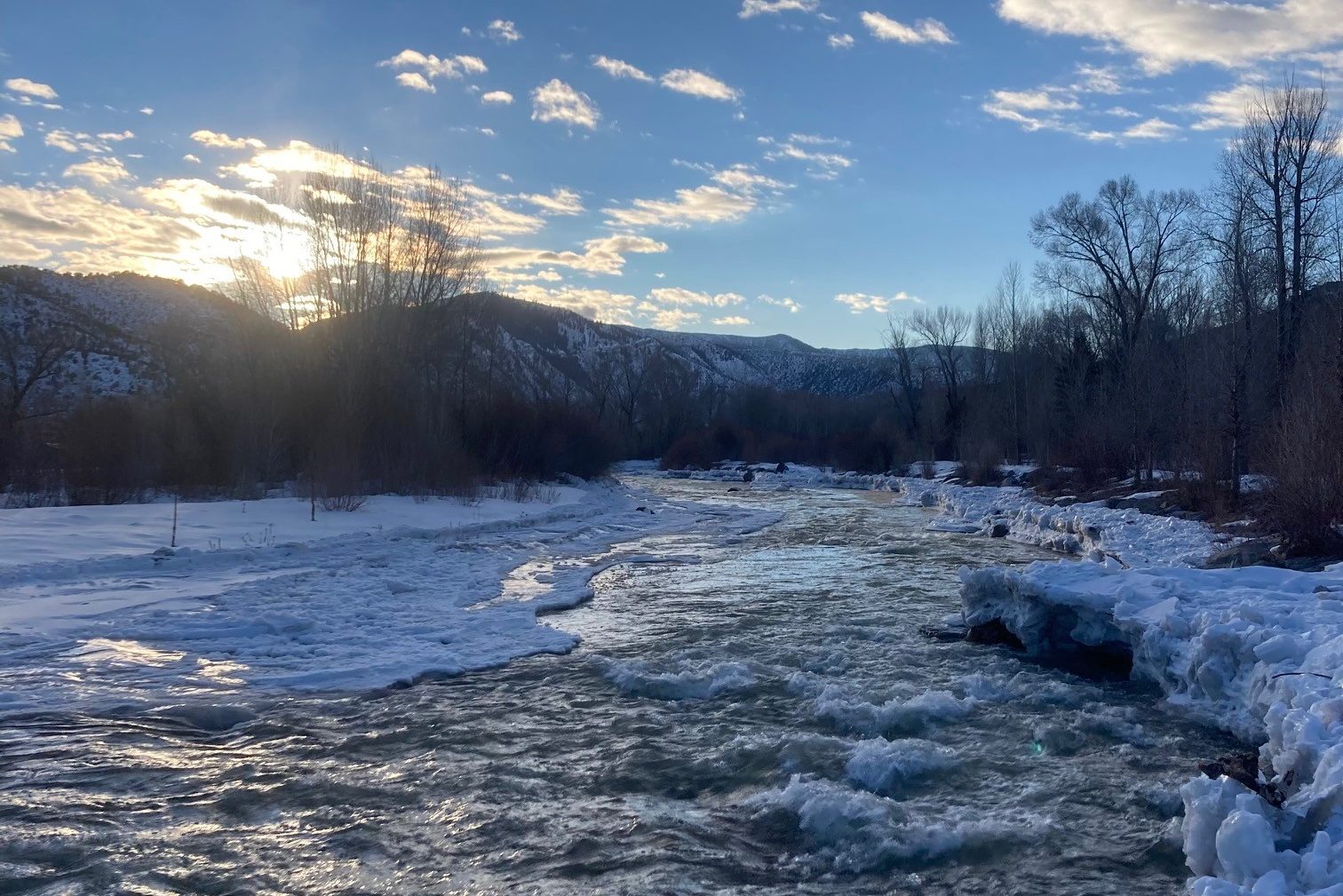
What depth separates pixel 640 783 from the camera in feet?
20.2

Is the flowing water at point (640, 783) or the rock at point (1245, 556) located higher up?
the rock at point (1245, 556)

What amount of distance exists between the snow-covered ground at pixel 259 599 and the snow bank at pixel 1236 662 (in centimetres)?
562

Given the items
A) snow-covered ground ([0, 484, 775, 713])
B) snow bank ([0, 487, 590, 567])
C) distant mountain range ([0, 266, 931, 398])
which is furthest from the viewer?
distant mountain range ([0, 266, 931, 398])

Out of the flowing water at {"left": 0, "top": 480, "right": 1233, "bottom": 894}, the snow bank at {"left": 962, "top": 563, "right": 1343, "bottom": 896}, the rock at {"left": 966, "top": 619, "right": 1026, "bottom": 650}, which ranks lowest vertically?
the flowing water at {"left": 0, "top": 480, "right": 1233, "bottom": 894}

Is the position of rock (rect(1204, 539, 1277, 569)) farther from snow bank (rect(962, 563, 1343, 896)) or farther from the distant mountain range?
the distant mountain range

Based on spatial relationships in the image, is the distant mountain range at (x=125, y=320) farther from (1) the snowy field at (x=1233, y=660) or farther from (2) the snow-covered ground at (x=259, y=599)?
(1) the snowy field at (x=1233, y=660)

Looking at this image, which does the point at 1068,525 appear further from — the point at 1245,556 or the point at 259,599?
the point at 259,599

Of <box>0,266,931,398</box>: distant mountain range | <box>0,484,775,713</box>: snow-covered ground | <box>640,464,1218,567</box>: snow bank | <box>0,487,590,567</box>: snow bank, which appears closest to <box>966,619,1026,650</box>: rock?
<box>640,464,1218,567</box>: snow bank

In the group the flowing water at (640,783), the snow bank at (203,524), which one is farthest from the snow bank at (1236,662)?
the snow bank at (203,524)

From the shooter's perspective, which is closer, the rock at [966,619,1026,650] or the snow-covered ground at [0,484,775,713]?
the snow-covered ground at [0,484,775,713]

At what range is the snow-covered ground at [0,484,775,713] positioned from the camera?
8516 mm

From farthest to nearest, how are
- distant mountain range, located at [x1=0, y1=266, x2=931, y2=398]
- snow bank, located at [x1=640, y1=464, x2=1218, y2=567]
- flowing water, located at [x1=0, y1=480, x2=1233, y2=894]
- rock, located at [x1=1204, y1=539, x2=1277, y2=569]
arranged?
1. distant mountain range, located at [x1=0, y1=266, x2=931, y2=398]
2. snow bank, located at [x1=640, y1=464, x2=1218, y2=567]
3. rock, located at [x1=1204, y1=539, x2=1277, y2=569]
4. flowing water, located at [x1=0, y1=480, x2=1233, y2=894]

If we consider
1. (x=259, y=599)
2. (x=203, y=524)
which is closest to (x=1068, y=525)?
(x=259, y=599)

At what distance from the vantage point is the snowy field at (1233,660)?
4.25 m
